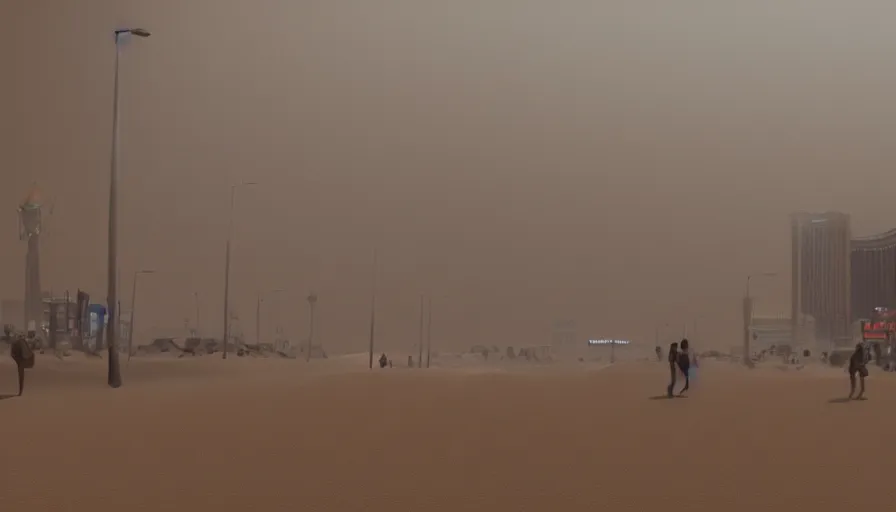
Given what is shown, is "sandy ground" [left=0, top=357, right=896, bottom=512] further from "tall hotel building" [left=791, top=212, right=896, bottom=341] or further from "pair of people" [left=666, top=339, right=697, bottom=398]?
"tall hotel building" [left=791, top=212, right=896, bottom=341]

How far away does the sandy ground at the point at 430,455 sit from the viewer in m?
9.67

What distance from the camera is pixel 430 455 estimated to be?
13.1 m

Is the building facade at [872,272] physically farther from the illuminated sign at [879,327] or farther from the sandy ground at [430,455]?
the sandy ground at [430,455]

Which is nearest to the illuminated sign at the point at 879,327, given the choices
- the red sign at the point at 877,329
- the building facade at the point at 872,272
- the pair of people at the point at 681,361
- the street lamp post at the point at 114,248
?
the red sign at the point at 877,329

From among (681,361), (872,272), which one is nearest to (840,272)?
(872,272)

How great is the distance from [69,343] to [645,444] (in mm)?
86829

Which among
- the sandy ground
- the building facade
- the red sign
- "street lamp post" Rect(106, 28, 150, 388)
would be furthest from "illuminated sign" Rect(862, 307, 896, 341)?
"street lamp post" Rect(106, 28, 150, 388)

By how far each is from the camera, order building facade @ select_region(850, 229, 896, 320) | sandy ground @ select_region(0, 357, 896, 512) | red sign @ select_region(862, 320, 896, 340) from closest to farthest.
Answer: sandy ground @ select_region(0, 357, 896, 512)
red sign @ select_region(862, 320, 896, 340)
building facade @ select_region(850, 229, 896, 320)

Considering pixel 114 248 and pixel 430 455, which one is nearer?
pixel 430 455

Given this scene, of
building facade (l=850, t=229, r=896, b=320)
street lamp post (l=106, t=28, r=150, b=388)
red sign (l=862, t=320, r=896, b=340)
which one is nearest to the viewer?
street lamp post (l=106, t=28, r=150, b=388)

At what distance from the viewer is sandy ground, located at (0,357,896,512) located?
967cm

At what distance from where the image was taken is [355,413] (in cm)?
2038

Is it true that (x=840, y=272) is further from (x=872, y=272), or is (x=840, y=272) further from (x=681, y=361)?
(x=681, y=361)

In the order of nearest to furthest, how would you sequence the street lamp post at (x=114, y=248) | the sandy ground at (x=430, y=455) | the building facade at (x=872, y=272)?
1. the sandy ground at (x=430, y=455)
2. the street lamp post at (x=114, y=248)
3. the building facade at (x=872, y=272)
